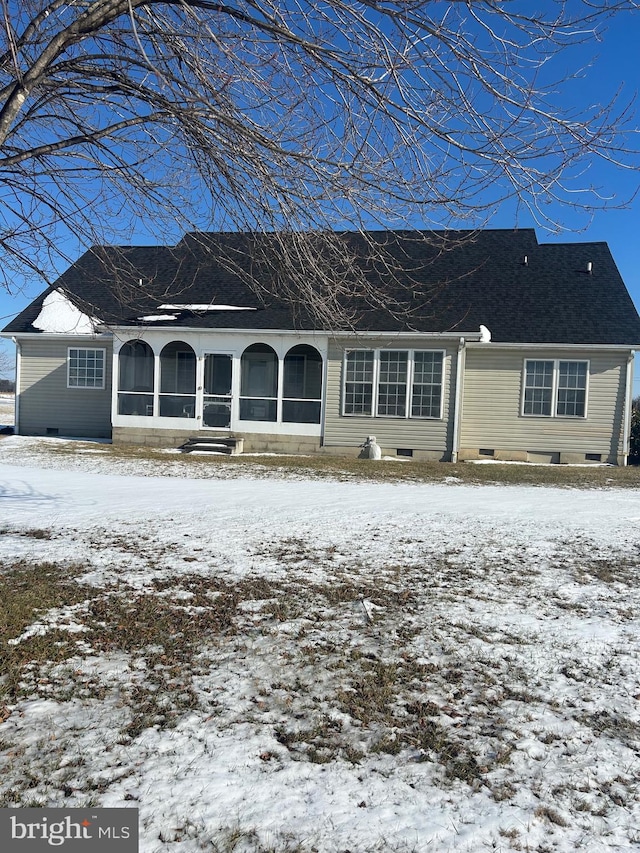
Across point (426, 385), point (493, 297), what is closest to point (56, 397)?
point (426, 385)

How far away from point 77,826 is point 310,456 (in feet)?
45.2

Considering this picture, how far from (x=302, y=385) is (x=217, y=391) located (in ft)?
8.67

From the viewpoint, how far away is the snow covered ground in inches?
97.4

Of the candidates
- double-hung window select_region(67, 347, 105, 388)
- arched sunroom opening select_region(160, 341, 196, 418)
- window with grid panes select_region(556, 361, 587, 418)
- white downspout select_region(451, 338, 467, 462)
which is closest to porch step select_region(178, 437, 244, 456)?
arched sunroom opening select_region(160, 341, 196, 418)

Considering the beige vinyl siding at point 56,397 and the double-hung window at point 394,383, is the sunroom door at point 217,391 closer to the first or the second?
the beige vinyl siding at point 56,397

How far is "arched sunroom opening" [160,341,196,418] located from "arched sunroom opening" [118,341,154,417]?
1.37 feet

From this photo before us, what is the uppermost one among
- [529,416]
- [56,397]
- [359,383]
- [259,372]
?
[259,372]

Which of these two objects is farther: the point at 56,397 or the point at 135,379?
the point at 56,397

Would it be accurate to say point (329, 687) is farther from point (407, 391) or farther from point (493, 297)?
point (493, 297)

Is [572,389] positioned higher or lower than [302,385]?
higher

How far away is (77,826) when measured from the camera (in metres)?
2.41

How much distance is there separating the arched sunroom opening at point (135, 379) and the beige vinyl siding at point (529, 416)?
358 inches

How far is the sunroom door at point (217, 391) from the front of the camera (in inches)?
682
